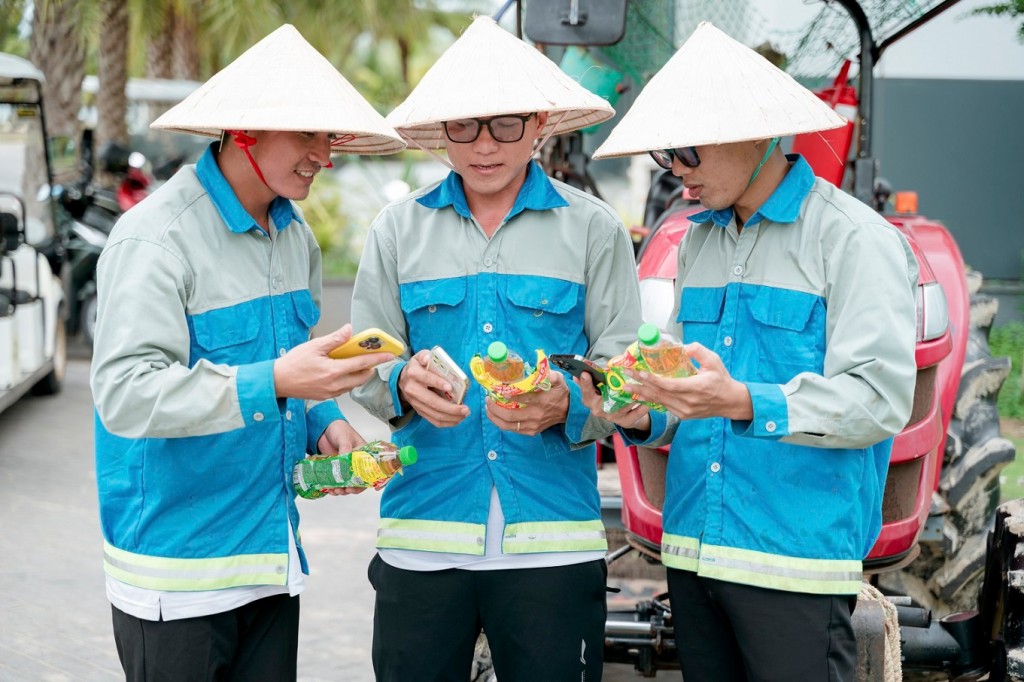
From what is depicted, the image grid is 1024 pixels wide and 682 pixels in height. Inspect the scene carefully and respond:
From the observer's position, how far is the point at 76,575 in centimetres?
608

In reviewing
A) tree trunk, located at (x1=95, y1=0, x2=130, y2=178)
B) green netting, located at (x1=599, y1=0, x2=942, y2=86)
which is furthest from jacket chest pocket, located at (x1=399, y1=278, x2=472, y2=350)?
tree trunk, located at (x1=95, y1=0, x2=130, y2=178)

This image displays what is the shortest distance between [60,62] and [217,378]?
12.0 meters

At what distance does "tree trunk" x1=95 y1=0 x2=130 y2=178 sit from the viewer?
13.9 metres

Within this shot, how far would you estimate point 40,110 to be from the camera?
991 cm

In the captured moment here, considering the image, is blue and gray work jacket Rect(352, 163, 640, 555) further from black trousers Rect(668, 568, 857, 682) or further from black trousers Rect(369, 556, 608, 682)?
black trousers Rect(668, 568, 857, 682)

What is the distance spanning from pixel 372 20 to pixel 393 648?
16631 mm

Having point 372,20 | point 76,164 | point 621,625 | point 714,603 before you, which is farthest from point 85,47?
point 714,603

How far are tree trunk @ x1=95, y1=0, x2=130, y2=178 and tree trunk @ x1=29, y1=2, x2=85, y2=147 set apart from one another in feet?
1.58

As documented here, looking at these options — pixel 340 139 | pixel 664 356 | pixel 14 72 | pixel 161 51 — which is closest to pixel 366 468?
pixel 664 356

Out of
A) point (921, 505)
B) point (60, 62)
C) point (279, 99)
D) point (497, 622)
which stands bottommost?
point (497, 622)

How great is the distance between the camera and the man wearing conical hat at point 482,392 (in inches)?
114

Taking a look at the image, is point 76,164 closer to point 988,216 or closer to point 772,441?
point 988,216

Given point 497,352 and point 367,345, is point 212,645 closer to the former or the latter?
point 367,345

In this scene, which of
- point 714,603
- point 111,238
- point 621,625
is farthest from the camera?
point 621,625
